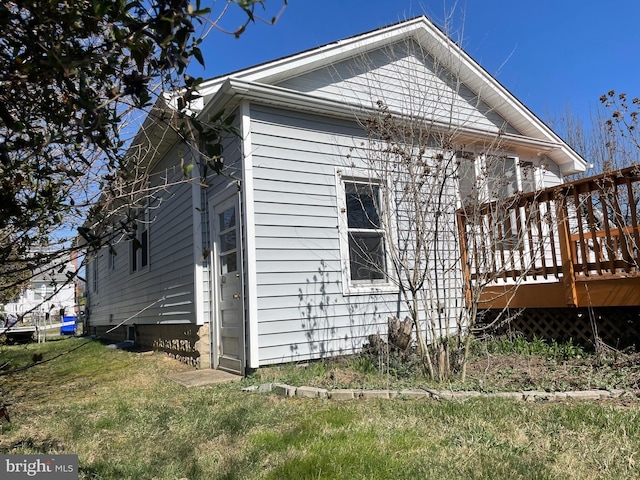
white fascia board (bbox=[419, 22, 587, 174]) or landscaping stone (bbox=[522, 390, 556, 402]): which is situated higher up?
white fascia board (bbox=[419, 22, 587, 174])

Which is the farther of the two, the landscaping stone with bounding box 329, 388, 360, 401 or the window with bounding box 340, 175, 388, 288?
the window with bounding box 340, 175, 388, 288

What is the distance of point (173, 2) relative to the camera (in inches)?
49.9

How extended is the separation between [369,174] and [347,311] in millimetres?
1982

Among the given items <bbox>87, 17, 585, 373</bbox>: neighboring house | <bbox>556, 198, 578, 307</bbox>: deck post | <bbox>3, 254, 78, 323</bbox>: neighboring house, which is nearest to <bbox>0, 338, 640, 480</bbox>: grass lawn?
<bbox>3, 254, 78, 323</bbox>: neighboring house

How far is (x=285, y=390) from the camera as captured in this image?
4.53m

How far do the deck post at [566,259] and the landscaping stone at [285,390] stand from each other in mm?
3630

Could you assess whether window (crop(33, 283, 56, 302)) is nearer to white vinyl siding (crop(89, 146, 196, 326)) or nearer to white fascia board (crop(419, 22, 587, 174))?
white vinyl siding (crop(89, 146, 196, 326))

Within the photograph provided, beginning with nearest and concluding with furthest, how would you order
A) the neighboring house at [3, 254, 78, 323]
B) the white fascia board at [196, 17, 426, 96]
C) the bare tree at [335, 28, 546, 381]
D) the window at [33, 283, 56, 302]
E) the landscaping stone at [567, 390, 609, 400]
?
the neighboring house at [3, 254, 78, 323] < the window at [33, 283, 56, 302] < the landscaping stone at [567, 390, 609, 400] < the bare tree at [335, 28, 546, 381] < the white fascia board at [196, 17, 426, 96]

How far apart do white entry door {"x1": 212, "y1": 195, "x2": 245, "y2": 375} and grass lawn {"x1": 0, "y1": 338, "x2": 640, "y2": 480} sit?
136 centimetres

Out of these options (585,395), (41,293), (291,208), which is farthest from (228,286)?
(585,395)

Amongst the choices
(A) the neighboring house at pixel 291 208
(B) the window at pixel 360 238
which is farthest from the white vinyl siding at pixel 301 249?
(B) the window at pixel 360 238

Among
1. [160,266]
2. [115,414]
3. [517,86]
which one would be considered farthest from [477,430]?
[160,266]

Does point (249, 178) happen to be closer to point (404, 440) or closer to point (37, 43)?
point (404, 440)

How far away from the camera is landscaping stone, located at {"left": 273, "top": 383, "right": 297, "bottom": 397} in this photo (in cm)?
447
